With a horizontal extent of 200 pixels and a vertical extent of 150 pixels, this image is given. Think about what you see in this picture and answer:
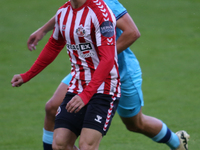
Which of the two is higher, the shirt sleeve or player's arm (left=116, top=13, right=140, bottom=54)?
player's arm (left=116, top=13, right=140, bottom=54)

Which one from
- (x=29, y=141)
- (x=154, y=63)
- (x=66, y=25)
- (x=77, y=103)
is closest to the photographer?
(x=77, y=103)

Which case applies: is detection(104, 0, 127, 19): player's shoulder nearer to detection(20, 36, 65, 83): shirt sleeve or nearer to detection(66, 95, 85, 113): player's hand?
detection(20, 36, 65, 83): shirt sleeve

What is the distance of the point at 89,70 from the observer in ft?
12.4

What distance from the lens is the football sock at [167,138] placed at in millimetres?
4930

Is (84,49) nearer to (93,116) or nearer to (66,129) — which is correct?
(93,116)

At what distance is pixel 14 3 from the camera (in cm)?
1459

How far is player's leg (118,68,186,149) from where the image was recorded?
4559 millimetres

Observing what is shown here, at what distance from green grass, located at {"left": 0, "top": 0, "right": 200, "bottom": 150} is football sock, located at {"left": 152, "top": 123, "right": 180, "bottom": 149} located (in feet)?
1.33

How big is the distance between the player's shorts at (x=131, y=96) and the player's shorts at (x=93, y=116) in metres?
0.76

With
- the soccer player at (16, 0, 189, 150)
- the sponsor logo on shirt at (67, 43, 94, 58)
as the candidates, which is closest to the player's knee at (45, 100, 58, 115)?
the soccer player at (16, 0, 189, 150)

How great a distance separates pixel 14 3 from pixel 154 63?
268 inches

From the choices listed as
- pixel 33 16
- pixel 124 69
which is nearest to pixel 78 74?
pixel 124 69

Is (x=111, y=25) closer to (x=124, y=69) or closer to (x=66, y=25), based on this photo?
(x=66, y=25)

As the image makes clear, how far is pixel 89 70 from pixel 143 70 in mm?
5613
